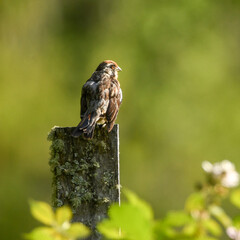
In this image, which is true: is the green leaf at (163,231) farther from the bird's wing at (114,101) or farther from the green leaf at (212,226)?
the bird's wing at (114,101)

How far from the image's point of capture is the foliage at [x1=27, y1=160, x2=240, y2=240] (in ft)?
3.70

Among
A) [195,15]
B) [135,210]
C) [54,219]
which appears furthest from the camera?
[195,15]

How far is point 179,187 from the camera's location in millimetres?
19016

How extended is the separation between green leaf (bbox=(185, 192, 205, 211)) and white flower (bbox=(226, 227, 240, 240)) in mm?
76

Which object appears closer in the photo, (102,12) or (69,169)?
(69,169)

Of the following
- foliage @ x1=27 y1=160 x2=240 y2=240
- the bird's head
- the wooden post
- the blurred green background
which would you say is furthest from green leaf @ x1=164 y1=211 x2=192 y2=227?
the blurred green background

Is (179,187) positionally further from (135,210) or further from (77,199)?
(135,210)

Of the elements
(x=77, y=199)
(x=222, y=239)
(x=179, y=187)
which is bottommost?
(x=77, y=199)

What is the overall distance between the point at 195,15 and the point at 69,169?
19.8 m

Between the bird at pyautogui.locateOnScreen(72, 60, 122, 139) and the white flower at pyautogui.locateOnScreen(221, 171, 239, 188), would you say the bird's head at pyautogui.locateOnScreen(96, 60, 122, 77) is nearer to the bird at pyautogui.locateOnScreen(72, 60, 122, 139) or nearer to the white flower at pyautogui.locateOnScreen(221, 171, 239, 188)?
the bird at pyautogui.locateOnScreen(72, 60, 122, 139)


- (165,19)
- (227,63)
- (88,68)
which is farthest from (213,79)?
(88,68)

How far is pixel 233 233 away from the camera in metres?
1.25

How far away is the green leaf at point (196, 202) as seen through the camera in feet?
3.97

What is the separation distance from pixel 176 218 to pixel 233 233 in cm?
13
